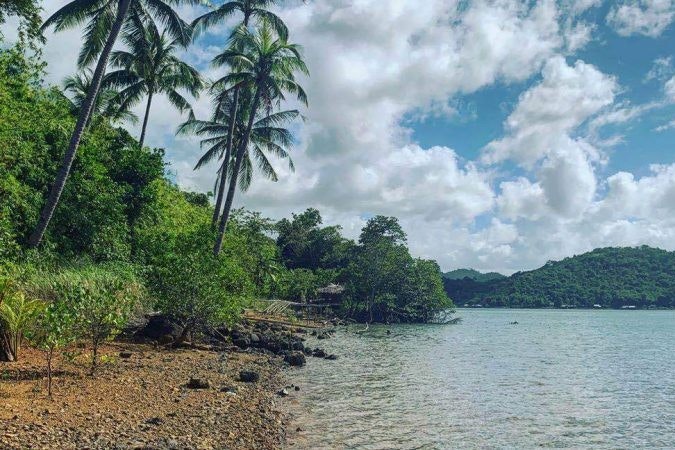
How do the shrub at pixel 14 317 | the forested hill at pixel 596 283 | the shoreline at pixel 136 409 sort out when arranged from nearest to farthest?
1. the shoreline at pixel 136 409
2. the shrub at pixel 14 317
3. the forested hill at pixel 596 283

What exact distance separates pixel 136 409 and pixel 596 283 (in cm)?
14655

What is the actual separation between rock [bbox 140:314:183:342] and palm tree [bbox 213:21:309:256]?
6.98 m

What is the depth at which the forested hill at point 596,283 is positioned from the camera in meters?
125

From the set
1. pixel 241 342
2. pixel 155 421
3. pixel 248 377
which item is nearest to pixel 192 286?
pixel 248 377

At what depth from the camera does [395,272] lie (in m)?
64.9

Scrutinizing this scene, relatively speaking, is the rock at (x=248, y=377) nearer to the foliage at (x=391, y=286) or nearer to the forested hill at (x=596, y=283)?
the foliage at (x=391, y=286)

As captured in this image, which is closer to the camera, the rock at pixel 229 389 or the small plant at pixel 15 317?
the small plant at pixel 15 317

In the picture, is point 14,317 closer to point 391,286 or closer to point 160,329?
point 160,329

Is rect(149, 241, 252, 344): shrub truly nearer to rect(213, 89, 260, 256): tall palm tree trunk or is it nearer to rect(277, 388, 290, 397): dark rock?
rect(277, 388, 290, 397): dark rock

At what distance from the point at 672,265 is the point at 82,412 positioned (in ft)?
497

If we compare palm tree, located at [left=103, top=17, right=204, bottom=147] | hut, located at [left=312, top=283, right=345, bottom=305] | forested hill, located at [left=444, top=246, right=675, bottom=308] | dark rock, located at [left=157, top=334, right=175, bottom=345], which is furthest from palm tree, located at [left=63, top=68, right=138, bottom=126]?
forested hill, located at [left=444, top=246, right=675, bottom=308]

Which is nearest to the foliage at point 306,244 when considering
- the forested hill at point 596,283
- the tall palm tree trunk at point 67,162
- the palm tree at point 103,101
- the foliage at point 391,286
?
the foliage at point 391,286

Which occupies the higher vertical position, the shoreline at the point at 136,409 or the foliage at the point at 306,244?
the foliage at the point at 306,244

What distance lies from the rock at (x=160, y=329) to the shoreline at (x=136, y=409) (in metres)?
3.94
